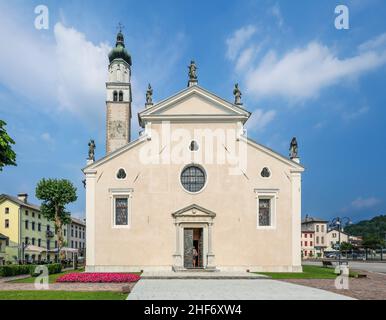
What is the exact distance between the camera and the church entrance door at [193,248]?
28688 mm

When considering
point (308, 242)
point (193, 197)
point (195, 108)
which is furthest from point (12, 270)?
point (308, 242)

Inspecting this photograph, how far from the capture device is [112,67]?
54.7 metres

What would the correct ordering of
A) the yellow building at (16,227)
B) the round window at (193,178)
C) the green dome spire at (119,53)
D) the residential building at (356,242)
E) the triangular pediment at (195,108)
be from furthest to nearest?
1. the residential building at (356,242)
2. the yellow building at (16,227)
3. the green dome spire at (119,53)
4. the triangular pediment at (195,108)
5. the round window at (193,178)

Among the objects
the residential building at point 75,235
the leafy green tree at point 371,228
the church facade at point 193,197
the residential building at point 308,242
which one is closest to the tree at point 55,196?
the church facade at point 193,197

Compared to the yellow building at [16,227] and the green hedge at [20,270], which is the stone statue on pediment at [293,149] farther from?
the yellow building at [16,227]

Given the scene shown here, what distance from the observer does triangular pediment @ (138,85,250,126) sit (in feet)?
99.6

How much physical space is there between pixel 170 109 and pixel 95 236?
11308mm

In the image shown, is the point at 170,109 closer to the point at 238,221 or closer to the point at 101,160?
the point at 101,160

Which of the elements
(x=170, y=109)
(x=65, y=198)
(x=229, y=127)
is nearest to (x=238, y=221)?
(x=229, y=127)

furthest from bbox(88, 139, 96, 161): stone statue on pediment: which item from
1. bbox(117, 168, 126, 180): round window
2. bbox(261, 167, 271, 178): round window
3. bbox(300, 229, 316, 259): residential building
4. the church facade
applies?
bbox(300, 229, 316, 259): residential building

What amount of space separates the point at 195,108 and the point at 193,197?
7.08 m

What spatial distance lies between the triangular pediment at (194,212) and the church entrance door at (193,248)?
1187 mm
